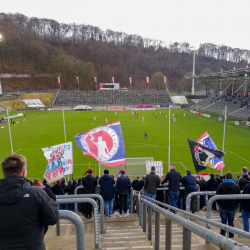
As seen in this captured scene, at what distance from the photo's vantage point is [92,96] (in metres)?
82.6

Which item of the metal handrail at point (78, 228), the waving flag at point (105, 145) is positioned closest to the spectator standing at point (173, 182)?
the waving flag at point (105, 145)

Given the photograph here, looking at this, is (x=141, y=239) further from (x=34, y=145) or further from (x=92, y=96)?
(x=92, y=96)

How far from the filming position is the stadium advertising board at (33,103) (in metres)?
70.7

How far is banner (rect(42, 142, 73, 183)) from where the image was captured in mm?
10773

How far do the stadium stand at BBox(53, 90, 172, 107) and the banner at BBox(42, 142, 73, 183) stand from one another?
216 feet

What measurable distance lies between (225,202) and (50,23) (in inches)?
6241

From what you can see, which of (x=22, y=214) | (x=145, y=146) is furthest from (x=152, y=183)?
(x=145, y=146)

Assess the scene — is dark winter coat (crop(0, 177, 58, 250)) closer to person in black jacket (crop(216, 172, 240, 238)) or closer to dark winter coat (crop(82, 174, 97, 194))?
person in black jacket (crop(216, 172, 240, 238))

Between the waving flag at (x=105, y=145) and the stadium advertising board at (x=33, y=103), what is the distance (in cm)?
6753

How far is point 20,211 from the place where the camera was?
6.84ft

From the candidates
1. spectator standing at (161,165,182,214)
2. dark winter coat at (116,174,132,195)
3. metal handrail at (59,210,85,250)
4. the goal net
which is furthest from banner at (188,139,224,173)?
metal handrail at (59,210,85,250)

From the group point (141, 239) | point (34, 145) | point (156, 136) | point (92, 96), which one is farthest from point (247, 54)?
point (141, 239)

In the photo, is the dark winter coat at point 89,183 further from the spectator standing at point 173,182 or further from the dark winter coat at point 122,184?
the spectator standing at point 173,182

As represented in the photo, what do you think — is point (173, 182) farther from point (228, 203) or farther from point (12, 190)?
point (12, 190)
